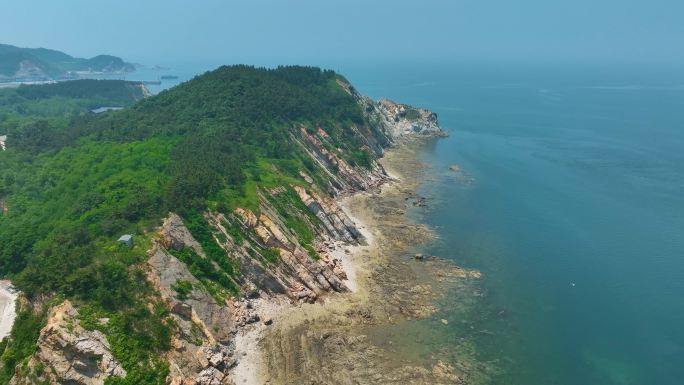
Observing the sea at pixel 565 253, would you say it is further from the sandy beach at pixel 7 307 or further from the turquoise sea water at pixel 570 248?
the sandy beach at pixel 7 307

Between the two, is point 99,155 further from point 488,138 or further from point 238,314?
point 488,138

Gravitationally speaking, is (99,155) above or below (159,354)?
above

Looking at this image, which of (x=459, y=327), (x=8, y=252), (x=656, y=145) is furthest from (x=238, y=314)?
(x=656, y=145)

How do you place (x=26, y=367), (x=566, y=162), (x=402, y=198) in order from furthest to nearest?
(x=566, y=162), (x=402, y=198), (x=26, y=367)

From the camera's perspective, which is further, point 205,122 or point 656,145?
point 656,145

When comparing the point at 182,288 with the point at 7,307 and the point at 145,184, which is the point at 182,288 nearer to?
the point at 7,307

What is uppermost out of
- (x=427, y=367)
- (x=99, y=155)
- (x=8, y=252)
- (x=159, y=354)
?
(x=99, y=155)

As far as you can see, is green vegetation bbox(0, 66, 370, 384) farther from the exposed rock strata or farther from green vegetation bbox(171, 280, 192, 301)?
the exposed rock strata

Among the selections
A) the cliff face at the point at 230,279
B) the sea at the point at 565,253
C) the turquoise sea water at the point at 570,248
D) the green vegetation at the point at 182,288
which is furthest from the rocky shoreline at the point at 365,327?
the green vegetation at the point at 182,288
